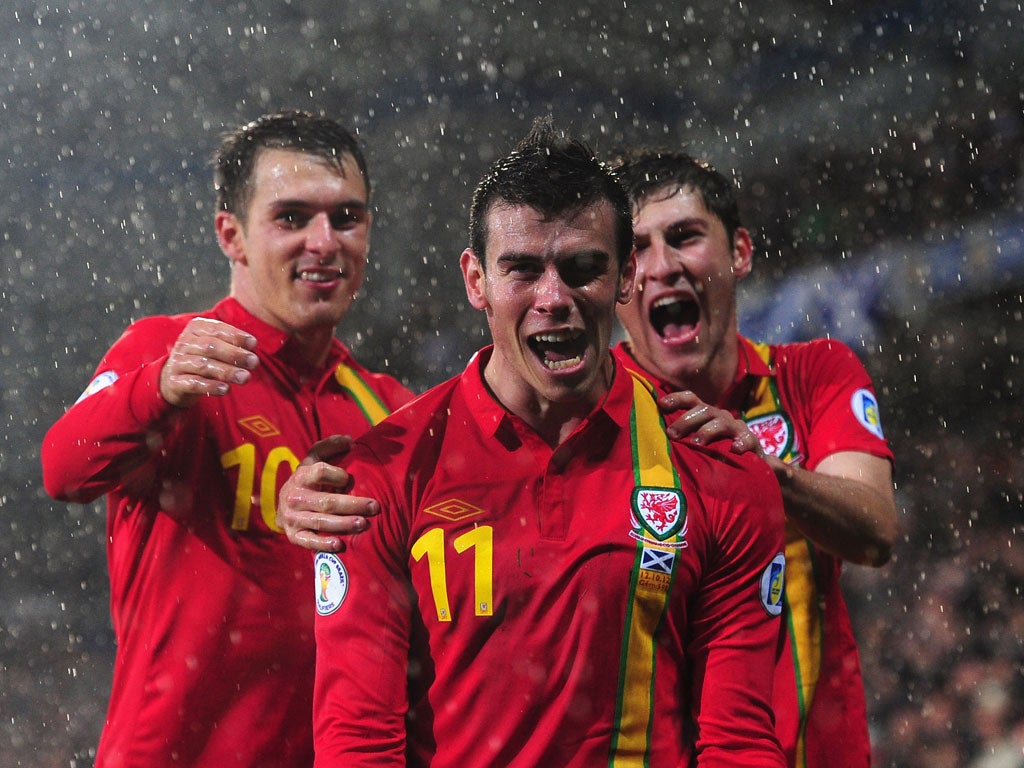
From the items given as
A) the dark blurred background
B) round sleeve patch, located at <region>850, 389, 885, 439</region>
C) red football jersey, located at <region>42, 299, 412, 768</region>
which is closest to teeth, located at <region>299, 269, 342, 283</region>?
red football jersey, located at <region>42, 299, 412, 768</region>

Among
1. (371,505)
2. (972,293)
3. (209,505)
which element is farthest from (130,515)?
(972,293)

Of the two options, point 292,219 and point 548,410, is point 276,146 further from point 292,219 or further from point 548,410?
point 548,410

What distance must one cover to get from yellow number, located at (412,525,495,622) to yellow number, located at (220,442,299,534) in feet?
2.46

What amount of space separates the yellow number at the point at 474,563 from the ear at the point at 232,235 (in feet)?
4.26

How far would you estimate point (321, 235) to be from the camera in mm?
2965

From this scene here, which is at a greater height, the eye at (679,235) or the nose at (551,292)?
the eye at (679,235)

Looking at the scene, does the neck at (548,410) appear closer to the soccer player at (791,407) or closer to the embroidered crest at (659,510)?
the embroidered crest at (659,510)

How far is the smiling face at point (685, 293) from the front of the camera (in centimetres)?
303

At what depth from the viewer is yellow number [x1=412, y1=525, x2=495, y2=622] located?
2.02 metres

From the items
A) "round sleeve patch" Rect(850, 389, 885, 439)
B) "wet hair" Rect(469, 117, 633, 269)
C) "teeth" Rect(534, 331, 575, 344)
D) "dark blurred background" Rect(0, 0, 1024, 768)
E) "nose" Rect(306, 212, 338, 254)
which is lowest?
"teeth" Rect(534, 331, 575, 344)

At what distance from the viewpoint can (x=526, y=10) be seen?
988 cm

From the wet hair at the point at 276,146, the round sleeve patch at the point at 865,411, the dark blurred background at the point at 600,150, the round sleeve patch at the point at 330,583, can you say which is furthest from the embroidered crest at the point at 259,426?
the dark blurred background at the point at 600,150

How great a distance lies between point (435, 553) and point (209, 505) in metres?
0.88

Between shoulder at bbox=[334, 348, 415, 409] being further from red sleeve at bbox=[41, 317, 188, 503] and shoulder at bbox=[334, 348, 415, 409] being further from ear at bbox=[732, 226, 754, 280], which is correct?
ear at bbox=[732, 226, 754, 280]
